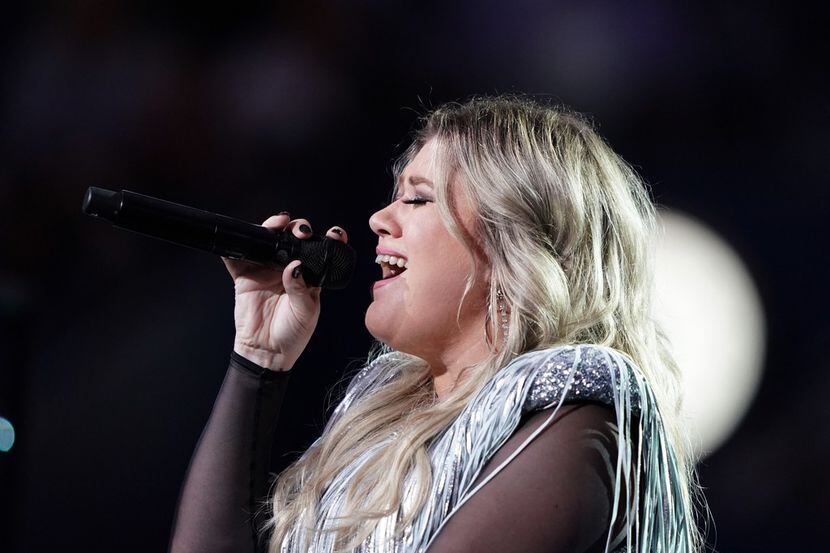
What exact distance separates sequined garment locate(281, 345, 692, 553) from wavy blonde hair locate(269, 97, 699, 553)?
4 centimetres

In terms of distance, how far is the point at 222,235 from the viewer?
4.07 ft

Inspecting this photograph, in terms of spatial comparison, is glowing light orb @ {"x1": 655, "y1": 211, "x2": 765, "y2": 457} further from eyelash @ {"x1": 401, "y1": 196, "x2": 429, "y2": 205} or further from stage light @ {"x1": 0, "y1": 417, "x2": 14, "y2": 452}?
stage light @ {"x1": 0, "y1": 417, "x2": 14, "y2": 452}

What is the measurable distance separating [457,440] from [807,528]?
0.81 metres

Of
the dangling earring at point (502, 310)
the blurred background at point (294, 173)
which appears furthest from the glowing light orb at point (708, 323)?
the dangling earring at point (502, 310)

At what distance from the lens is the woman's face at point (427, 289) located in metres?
1.21

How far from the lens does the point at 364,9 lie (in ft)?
6.36

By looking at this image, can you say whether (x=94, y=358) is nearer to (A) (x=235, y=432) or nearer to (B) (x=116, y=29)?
(A) (x=235, y=432)

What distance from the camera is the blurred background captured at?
1.61m

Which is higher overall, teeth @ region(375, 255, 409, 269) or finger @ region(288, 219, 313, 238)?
finger @ region(288, 219, 313, 238)

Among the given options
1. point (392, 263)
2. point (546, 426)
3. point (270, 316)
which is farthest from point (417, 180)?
point (546, 426)

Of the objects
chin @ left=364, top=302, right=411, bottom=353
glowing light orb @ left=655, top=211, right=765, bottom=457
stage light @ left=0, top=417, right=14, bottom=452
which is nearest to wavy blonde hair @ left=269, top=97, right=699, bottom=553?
chin @ left=364, top=302, right=411, bottom=353

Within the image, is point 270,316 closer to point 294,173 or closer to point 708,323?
point 294,173

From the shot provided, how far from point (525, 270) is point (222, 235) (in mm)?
424

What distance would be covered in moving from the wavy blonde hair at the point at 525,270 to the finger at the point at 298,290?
21cm
